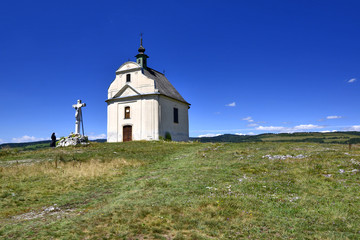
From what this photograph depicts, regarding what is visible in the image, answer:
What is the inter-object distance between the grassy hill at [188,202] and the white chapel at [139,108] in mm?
22025

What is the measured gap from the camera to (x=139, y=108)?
38.4 meters

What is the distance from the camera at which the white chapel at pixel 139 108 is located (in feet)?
123

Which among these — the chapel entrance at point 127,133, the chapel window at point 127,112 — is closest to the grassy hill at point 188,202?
the chapel entrance at point 127,133

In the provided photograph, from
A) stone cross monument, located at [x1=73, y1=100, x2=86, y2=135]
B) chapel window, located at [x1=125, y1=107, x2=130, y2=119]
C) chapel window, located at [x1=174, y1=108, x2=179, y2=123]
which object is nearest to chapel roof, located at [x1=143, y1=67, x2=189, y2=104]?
chapel window, located at [x1=174, y1=108, x2=179, y2=123]

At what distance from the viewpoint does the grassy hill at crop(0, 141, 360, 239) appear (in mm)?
6375

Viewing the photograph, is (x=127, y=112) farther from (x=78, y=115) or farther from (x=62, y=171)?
(x=62, y=171)

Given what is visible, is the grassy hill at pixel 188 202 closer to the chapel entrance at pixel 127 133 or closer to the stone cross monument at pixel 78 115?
the stone cross monument at pixel 78 115

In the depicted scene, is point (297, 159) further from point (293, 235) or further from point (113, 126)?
point (113, 126)

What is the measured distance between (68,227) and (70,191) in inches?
A: 203

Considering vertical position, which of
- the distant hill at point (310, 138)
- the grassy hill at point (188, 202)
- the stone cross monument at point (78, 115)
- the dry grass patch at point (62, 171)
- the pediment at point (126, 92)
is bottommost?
the grassy hill at point (188, 202)

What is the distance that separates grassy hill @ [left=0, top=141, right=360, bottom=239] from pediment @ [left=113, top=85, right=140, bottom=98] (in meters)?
24.7

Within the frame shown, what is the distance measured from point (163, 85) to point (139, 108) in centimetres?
726

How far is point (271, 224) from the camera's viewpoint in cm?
678

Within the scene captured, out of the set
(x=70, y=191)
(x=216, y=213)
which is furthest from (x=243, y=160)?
(x=70, y=191)
